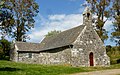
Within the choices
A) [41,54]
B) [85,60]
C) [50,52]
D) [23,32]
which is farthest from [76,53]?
[23,32]

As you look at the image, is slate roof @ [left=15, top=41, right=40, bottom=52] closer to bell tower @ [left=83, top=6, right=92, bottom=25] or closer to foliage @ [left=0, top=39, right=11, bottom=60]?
foliage @ [left=0, top=39, right=11, bottom=60]

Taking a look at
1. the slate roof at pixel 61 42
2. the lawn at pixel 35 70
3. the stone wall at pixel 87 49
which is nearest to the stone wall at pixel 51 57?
the slate roof at pixel 61 42

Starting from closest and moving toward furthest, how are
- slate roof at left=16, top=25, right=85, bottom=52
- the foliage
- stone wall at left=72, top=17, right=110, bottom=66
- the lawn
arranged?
the lawn
stone wall at left=72, top=17, right=110, bottom=66
slate roof at left=16, top=25, right=85, bottom=52
the foliage

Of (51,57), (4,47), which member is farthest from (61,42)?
(4,47)

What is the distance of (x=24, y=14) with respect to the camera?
60.9m

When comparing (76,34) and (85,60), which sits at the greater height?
(76,34)

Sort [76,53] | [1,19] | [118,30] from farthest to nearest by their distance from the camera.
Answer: [1,19]
[118,30]
[76,53]

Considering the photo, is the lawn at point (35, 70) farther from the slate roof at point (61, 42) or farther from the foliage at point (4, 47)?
the foliage at point (4, 47)

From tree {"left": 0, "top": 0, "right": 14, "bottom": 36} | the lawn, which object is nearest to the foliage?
tree {"left": 0, "top": 0, "right": 14, "bottom": 36}

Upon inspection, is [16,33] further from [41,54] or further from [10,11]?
[41,54]

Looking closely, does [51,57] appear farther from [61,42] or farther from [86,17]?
[86,17]

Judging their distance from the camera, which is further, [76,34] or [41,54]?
[41,54]

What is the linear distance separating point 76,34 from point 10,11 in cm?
2204

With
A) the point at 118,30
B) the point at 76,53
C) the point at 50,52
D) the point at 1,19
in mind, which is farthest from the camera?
the point at 1,19
